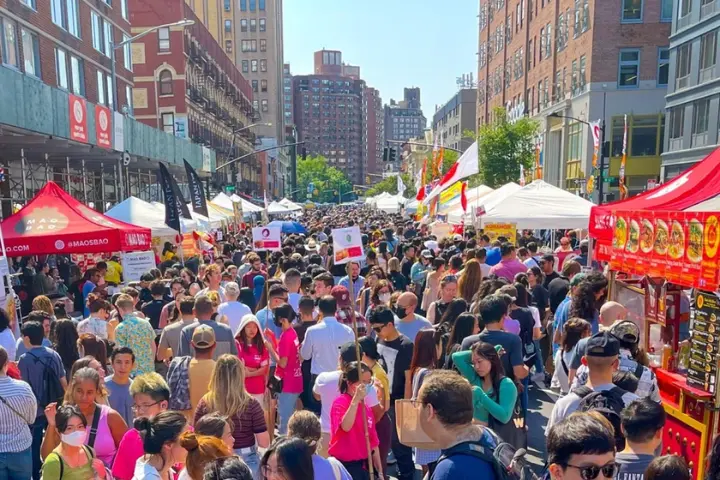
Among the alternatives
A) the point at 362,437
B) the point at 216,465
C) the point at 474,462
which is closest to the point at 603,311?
the point at 362,437

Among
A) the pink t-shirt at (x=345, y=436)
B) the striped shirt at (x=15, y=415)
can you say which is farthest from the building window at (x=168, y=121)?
the pink t-shirt at (x=345, y=436)

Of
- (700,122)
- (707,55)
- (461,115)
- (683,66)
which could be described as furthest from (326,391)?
(461,115)

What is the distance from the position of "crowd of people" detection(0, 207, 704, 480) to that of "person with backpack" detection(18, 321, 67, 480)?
0.02 meters

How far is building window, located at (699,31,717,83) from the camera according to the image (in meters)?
30.3

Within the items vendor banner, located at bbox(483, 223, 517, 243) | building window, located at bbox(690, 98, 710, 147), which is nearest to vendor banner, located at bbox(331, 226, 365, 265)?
vendor banner, located at bbox(483, 223, 517, 243)

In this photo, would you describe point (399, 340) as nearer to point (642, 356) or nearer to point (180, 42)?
point (642, 356)

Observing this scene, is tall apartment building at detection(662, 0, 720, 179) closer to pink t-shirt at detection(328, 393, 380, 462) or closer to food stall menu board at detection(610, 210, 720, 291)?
food stall menu board at detection(610, 210, 720, 291)

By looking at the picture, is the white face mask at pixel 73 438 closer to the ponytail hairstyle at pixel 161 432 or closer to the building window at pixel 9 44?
the ponytail hairstyle at pixel 161 432

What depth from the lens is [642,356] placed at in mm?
5195

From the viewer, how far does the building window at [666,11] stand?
125ft

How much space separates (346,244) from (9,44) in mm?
18029

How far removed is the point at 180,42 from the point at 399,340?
142 feet

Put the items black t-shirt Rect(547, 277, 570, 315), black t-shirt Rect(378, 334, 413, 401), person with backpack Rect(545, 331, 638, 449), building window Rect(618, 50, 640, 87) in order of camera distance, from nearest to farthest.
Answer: person with backpack Rect(545, 331, 638, 449), black t-shirt Rect(378, 334, 413, 401), black t-shirt Rect(547, 277, 570, 315), building window Rect(618, 50, 640, 87)

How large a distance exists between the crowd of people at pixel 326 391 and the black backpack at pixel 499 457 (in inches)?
0.5
